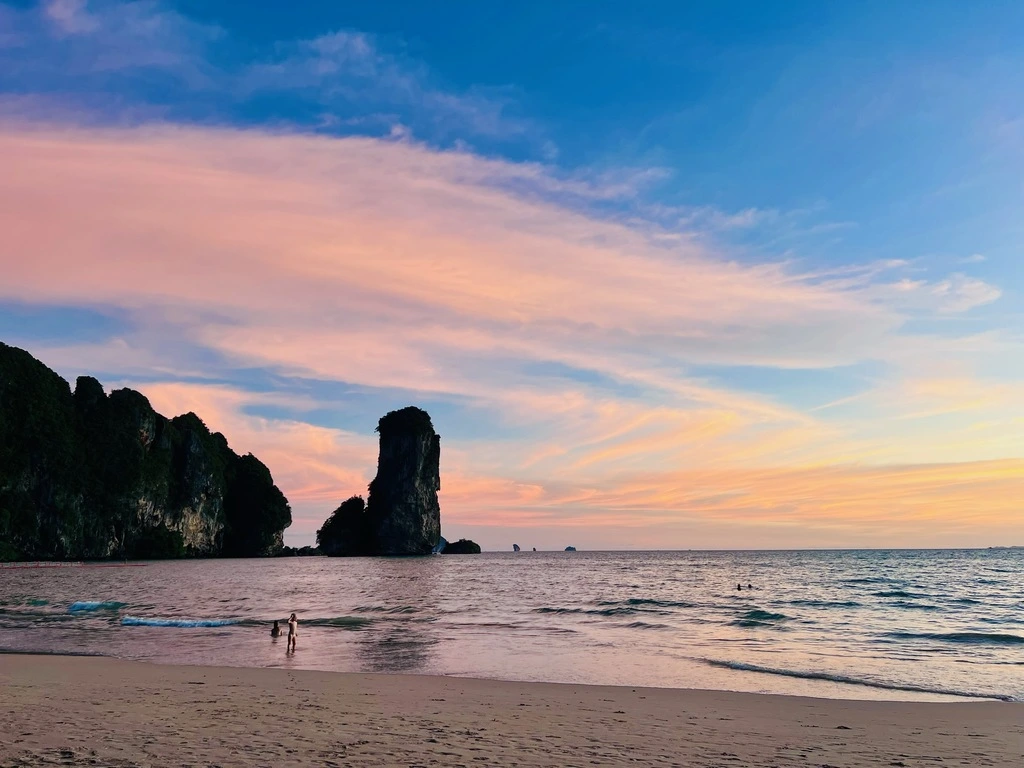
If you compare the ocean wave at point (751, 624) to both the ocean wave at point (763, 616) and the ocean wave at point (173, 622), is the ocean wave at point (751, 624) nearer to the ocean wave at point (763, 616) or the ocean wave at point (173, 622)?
the ocean wave at point (763, 616)

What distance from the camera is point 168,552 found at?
15062 centimetres

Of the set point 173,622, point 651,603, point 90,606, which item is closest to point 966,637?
point 651,603

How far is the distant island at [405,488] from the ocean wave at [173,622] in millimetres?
144502

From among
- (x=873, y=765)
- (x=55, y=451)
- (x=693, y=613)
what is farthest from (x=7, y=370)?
(x=873, y=765)

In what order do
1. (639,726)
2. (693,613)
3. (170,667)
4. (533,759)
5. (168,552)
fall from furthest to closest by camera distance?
(168,552), (693,613), (170,667), (639,726), (533,759)

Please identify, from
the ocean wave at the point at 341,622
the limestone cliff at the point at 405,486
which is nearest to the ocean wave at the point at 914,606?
→ the ocean wave at the point at 341,622

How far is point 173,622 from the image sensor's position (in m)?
33.8

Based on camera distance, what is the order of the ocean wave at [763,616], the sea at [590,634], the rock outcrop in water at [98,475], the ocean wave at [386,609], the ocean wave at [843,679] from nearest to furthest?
the ocean wave at [843,679]
the sea at [590,634]
the ocean wave at [763,616]
the ocean wave at [386,609]
the rock outcrop in water at [98,475]

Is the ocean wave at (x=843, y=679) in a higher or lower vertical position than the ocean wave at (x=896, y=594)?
higher

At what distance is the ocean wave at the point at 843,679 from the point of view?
18188 mm

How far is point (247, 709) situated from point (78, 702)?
3.04 metres

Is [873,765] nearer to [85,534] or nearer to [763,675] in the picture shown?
[763,675]

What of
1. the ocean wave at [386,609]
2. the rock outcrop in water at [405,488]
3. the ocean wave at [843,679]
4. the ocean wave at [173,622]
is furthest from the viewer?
the rock outcrop in water at [405,488]

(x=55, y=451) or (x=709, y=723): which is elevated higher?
(x=55, y=451)
